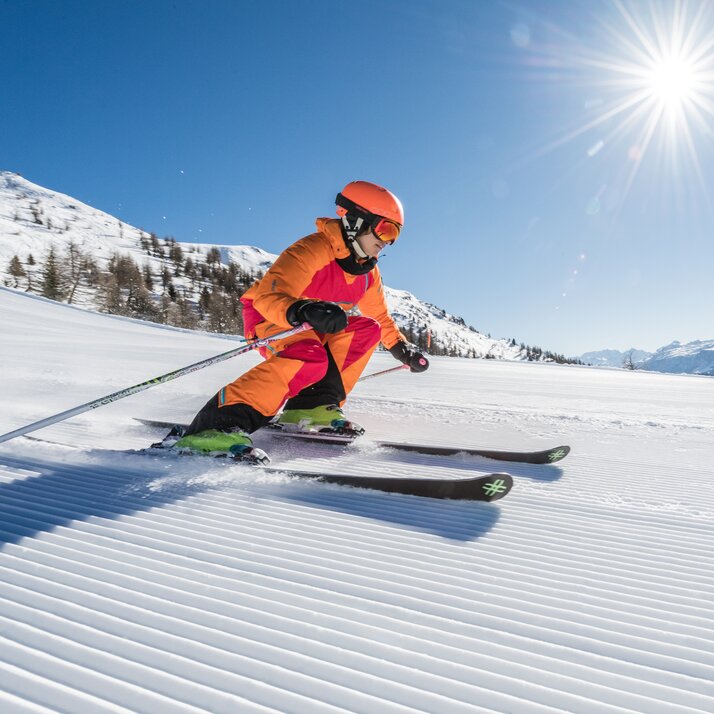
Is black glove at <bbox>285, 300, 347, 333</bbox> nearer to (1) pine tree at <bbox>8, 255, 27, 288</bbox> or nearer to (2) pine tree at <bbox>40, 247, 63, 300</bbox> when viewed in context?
(2) pine tree at <bbox>40, 247, 63, 300</bbox>

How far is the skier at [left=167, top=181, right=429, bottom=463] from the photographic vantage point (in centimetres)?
259

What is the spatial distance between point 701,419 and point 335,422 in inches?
173

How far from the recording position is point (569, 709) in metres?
0.90

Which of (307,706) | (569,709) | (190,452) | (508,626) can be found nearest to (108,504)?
(190,452)

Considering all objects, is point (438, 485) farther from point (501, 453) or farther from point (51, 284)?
point (51, 284)

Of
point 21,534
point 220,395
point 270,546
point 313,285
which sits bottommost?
point 21,534

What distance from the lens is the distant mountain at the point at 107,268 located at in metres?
42.3

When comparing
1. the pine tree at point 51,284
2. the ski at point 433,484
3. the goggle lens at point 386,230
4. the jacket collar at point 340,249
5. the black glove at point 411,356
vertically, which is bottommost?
the ski at point 433,484

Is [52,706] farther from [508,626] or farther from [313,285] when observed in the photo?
[313,285]

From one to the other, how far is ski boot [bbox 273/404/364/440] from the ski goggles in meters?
1.25

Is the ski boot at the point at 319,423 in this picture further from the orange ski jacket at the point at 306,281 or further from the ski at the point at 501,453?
the orange ski jacket at the point at 306,281

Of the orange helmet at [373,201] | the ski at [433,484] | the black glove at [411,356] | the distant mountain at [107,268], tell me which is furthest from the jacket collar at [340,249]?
the distant mountain at [107,268]

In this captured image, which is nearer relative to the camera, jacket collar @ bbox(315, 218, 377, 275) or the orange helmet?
the orange helmet

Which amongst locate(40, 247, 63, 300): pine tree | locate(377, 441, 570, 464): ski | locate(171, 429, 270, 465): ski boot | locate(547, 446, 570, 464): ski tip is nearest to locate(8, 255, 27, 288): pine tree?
locate(40, 247, 63, 300): pine tree
